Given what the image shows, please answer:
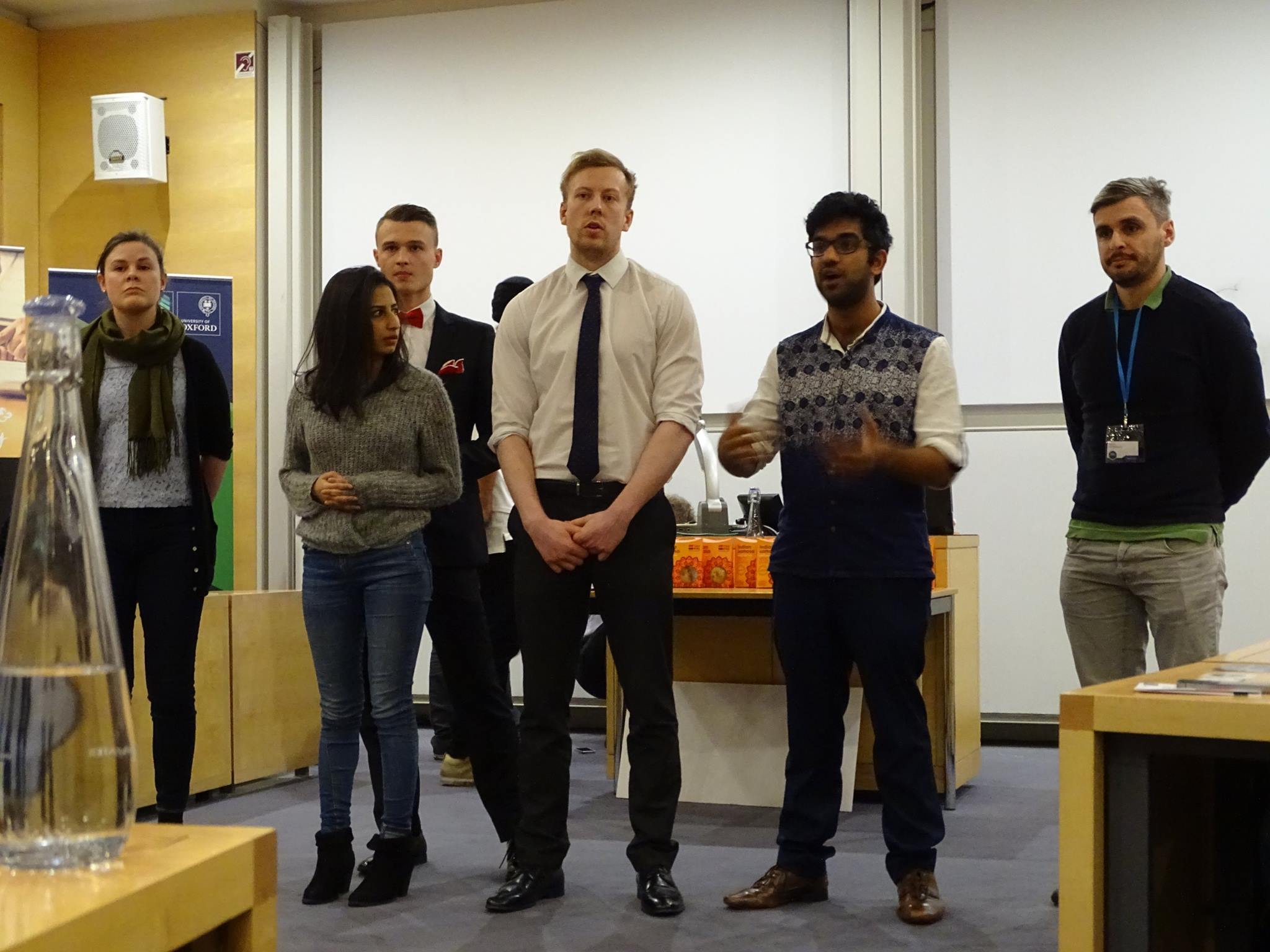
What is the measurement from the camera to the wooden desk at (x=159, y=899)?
608 millimetres

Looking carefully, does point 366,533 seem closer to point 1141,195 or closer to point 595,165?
point 595,165

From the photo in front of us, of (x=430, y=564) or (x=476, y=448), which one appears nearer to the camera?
(x=430, y=564)

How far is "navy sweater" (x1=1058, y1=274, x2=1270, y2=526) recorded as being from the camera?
8.76 ft

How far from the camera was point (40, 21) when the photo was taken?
21.1 feet

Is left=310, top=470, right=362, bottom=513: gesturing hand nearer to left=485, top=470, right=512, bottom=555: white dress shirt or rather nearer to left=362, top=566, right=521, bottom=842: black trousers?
left=362, top=566, right=521, bottom=842: black trousers

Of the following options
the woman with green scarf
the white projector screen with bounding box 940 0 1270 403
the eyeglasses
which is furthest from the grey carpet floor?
the white projector screen with bounding box 940 0 1270 403

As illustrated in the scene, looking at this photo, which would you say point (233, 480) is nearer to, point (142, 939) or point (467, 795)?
point (467, 795)

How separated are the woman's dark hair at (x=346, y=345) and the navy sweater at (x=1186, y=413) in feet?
4.97

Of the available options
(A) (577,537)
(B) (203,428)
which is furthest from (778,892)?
(B) (203,428)

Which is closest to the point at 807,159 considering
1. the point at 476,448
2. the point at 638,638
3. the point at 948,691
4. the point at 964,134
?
the point at 964,134

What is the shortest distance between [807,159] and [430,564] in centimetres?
329

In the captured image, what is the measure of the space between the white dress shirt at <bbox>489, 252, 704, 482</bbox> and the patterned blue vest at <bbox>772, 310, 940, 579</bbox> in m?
0.23

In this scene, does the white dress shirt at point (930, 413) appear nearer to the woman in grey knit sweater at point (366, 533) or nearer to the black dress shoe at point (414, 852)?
the woman in grey knit sweater at point (366, 533)

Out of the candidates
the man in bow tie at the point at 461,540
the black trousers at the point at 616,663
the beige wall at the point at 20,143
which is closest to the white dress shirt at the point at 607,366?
the black trousers at the point at 616,663
